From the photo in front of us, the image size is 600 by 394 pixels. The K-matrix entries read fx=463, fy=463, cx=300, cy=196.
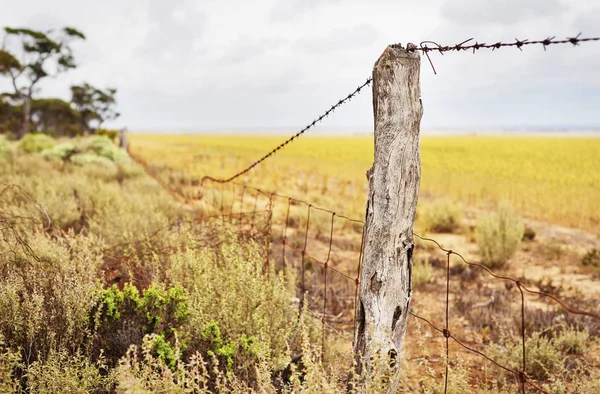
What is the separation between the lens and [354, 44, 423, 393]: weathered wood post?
7.19 ft

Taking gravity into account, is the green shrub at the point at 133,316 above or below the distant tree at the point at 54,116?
below

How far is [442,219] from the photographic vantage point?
10.4m

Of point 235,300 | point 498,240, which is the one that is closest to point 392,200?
point 235,300

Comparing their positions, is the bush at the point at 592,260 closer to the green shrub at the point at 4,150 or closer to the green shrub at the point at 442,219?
the green shrub at the point at 442,219

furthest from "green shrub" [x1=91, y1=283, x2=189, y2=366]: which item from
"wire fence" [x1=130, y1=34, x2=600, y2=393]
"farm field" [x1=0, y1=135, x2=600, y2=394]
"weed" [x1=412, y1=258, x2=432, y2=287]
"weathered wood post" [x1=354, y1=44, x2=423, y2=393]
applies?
"weed" [x1=412, y1=258, x2=432, y2=287]

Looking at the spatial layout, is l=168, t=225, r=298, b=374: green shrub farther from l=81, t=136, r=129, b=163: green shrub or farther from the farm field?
l=81, t=136, r=129, b=163: green shrub

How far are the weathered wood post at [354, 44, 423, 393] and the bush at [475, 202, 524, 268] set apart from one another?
Result: 5.84 m

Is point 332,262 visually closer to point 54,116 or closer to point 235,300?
point 235,300

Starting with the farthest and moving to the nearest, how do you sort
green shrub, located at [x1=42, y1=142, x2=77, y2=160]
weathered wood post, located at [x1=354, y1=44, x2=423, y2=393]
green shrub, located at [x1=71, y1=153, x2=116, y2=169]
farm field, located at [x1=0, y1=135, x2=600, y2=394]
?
1. green shrub, located at [x1=42, y1=142, x2=77, y2=160]
2. green shrub, located at [x1=71, y1=153, x2=116, y2=169]
3. farm field, located at [x1=0, y1=135, x2=600, y2=394]
4. weathered wood post, located at [x1=354, y1=44, x2=423, y2=393]

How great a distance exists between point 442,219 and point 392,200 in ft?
28.4

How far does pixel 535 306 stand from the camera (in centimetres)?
557

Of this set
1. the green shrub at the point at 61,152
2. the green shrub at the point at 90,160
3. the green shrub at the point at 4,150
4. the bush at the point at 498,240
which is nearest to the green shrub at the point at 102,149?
the green shrub at the point at 61,152

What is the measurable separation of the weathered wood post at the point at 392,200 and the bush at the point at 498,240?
5839 millimetres

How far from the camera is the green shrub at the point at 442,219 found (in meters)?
10.4
